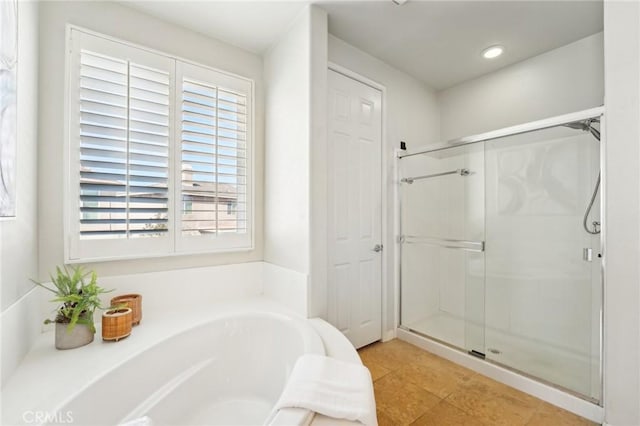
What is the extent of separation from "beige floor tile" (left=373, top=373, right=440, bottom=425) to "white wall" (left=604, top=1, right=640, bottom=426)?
2.89 ft

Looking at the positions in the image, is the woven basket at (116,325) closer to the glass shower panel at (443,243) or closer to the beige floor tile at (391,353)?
the beige floor tile at (391,353)

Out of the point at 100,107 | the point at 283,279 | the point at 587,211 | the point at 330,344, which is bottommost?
the point at 330,344

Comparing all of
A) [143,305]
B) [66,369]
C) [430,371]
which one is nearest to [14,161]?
[66,369]

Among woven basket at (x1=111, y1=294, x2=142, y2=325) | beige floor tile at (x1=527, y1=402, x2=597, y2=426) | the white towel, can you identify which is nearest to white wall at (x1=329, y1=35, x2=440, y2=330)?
beige floor tile at (x1=527, y1=402, x2=597, y2=426)

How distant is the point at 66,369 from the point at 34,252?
684 millimetres

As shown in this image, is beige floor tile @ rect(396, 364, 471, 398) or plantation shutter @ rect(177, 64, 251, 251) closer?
beige floor tile @ rect(396, 364, 471, 398)

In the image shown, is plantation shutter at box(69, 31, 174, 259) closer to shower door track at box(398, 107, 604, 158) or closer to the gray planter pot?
the gray planter pot

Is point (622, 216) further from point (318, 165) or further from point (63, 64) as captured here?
point (63, 64)

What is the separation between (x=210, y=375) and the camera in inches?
58.4

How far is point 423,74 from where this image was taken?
2.74m

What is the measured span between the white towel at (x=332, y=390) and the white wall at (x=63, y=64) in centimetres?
129

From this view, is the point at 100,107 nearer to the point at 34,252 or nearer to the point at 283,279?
the point at 34,252

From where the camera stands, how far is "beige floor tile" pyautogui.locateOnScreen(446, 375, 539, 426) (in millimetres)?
1518

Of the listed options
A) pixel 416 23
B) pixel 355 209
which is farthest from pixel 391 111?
pixel 355 209
